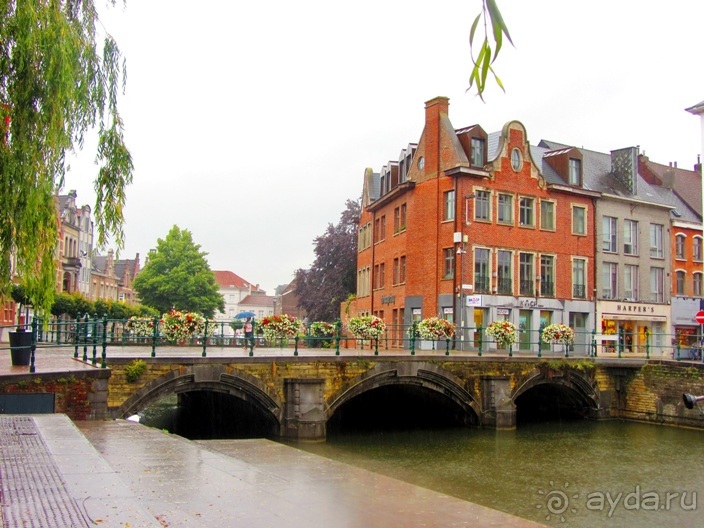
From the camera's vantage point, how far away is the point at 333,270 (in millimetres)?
51469

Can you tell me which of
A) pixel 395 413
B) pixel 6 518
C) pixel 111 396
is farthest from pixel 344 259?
pixel 6 518

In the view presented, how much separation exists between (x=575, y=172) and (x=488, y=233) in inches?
284

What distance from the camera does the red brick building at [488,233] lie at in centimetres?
3369

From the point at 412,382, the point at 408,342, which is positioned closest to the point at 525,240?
the point at 408,342

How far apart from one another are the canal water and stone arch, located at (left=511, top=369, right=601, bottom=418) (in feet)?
3.97

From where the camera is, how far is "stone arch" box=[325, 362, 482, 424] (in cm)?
2124

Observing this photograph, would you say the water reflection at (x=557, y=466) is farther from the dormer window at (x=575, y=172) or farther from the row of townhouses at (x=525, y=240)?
the dormer window at (x=575, y=172)

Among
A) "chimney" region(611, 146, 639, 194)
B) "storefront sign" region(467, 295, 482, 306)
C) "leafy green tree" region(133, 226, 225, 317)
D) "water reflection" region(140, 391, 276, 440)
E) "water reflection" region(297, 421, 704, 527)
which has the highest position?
"chimney" region(611, 146, 639, 194)

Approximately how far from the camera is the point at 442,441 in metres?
21.3

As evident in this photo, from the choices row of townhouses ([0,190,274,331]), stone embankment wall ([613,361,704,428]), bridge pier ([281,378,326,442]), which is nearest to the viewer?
bridge pier ([281,378,326,442])

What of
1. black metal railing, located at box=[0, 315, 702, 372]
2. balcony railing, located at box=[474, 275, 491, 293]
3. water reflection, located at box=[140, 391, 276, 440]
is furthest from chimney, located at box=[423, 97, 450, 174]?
water reflection, located at box=[140, 391, 276, 440]

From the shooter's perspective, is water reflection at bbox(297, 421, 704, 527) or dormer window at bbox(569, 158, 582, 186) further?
dormer window at bbox(569, 158, 582, 186)

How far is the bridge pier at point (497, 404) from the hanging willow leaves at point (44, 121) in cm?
1616

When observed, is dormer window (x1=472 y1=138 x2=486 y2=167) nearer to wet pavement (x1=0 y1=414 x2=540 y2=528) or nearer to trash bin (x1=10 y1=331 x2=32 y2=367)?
trash bin (x1=10 y1=331 x2=32 y2=367)
